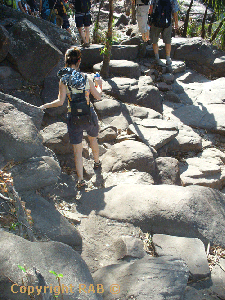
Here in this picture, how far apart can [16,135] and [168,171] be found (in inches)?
89.5

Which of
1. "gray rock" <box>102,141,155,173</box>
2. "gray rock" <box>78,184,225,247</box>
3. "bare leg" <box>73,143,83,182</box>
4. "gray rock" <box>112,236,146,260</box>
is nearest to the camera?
"gray rock" <box>112,236,146,260</box>

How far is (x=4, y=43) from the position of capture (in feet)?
14.2

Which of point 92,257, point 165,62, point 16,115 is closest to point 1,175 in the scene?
point 16,115

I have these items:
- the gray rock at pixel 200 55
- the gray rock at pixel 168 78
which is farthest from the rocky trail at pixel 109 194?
the gray rock at pixel 200 55

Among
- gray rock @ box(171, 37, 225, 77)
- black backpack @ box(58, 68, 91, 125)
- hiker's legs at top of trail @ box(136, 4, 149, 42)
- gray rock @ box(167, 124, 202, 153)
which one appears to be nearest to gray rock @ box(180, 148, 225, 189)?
gray rock @ box(167, 124, 202, 153)

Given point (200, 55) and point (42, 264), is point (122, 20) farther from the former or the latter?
point (42, 264)

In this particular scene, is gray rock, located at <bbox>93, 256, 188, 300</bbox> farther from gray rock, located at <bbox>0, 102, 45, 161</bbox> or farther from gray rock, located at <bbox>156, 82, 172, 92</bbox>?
gray rock, located at <bbox>156, 82, 172, 92</bbox>

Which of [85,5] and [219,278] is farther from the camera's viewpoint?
[85,5]

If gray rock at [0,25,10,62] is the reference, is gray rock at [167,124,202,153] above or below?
below

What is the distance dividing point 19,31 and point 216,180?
3.95 metres

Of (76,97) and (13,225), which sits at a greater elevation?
(76,97)

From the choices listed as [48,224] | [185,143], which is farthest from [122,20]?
[48,224]

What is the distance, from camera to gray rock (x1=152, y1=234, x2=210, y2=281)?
249 centimetres

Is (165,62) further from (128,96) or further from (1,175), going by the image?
(1,175)
